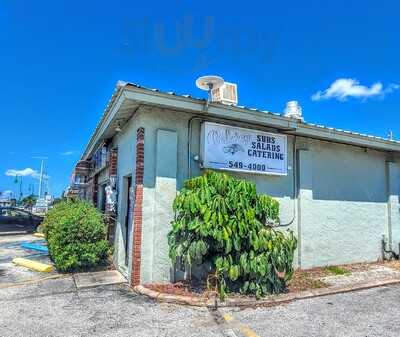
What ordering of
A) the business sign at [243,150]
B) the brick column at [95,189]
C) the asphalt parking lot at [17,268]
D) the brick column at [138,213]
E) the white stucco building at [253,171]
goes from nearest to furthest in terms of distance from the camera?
the brick column at [138,213] → the white stucco building at [253,171] → the business sign at [243,150] → the asphalt parking lot at [17,268] → the brick column at [95,189]

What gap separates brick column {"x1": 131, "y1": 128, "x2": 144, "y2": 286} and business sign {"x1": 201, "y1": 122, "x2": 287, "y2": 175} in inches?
49.9

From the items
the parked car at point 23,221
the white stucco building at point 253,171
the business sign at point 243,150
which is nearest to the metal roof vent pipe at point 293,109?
the white stucco building at point 253,171

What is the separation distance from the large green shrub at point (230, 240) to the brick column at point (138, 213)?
27.1 inches

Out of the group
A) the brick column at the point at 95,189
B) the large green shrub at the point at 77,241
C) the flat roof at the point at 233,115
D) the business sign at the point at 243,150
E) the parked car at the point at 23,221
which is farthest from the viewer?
the parked car at the point at 23,221

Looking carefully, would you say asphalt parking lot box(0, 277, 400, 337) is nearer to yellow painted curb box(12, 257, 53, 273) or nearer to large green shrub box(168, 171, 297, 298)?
large green shrub box(168, 171, 297, 298)

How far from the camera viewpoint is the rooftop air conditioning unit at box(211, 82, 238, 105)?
7.17 meters

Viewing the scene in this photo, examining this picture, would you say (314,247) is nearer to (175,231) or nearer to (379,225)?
(379,225)

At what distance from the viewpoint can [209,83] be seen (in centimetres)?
629

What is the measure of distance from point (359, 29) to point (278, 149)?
16.8 feet

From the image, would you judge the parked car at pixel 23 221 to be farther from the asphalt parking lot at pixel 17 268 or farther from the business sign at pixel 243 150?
the business sign at pixel 243 150

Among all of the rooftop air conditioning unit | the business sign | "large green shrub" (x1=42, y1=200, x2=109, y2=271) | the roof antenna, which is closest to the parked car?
"large green shrub" (x1=42, y1=200, x2=109, y2=271)

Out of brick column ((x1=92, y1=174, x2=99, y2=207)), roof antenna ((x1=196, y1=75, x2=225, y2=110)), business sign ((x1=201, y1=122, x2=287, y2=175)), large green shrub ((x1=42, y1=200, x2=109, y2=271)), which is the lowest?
large green shrub ((x1=42, y1=200, x2=109, y2=271))

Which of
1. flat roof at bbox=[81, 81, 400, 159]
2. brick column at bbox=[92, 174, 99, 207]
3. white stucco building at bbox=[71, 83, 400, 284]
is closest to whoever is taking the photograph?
flat roof at bbox=[81, 81, 400, 159]

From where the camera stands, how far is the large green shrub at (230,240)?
515 cm
